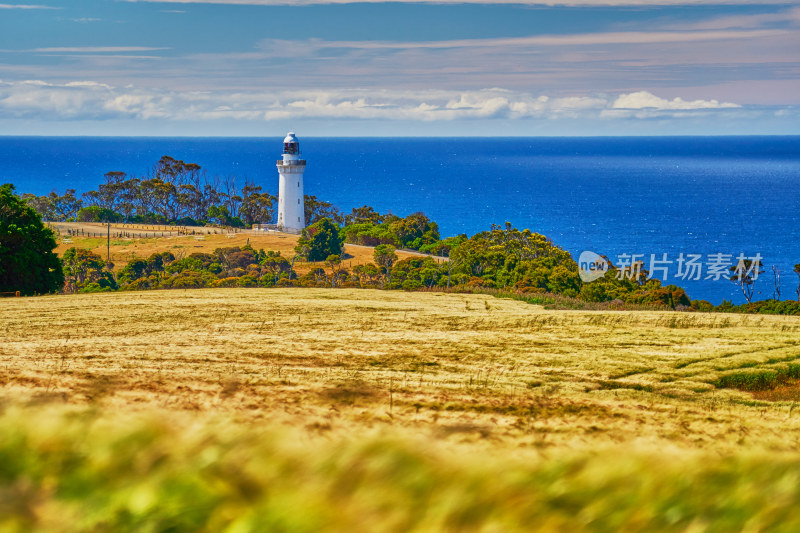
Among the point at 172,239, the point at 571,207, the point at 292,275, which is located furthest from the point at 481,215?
the point at 292,275

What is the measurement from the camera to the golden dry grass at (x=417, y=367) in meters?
6.47

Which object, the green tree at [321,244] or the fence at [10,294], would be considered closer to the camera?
the fence at [10,294]

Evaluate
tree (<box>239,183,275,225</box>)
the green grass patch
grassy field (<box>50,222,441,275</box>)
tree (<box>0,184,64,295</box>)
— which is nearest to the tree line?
tree (<box>0,184,64,295</box>)

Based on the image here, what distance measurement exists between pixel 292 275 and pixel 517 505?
6439 cm

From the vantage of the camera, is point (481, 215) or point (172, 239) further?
point (481, 215)

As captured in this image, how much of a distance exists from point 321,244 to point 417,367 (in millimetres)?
65172

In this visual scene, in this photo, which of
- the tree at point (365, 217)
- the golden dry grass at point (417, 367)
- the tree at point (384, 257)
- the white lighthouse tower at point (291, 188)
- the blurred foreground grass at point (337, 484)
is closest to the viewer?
the blurred foreground grass at point (337, 484)

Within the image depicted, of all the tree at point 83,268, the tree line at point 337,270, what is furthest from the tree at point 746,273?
the tree at point 83,268

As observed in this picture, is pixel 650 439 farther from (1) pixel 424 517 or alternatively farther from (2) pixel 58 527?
(2) pixel 58 527

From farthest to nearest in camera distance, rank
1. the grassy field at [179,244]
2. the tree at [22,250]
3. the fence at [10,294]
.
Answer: the grassy field at [179,244] < the tree at [22,250] < the fence at [10,294]

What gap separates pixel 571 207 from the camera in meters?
179

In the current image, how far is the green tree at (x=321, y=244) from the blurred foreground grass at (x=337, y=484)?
2790 inches

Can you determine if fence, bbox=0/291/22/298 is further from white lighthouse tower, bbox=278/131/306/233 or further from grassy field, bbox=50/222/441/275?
white lighthouse tower, bbox=278/131/306/233

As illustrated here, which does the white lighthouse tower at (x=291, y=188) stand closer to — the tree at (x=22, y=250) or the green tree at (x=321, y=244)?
the green tree at (x=321, y=244)
